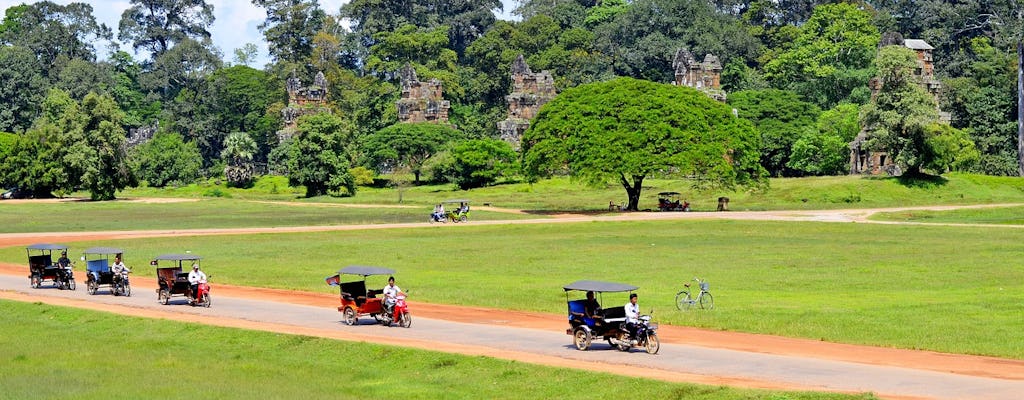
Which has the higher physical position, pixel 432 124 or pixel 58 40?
pixel 58 40

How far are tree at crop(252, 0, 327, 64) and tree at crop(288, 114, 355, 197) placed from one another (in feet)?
215

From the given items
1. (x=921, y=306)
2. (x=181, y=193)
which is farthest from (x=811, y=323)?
(x=181, y=193)

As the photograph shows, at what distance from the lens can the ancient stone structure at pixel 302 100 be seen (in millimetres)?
158250

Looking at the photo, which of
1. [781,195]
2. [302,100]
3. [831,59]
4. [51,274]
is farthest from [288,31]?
[51,274]

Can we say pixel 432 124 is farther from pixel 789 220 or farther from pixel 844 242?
pixel 844 242

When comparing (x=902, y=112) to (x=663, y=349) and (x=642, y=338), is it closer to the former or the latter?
(x=663, y=349)

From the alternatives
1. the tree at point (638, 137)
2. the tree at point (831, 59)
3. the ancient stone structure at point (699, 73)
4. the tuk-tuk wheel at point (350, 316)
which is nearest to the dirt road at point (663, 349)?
the tuk-tuk wheel at point (350, 316)

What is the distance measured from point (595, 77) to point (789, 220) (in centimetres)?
8548

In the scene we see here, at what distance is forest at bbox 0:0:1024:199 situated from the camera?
12312 centimetres

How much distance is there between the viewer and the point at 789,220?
80625mm

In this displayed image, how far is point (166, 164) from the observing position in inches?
5861

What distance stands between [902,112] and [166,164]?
263 ft

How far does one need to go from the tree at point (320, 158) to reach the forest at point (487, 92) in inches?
7.0

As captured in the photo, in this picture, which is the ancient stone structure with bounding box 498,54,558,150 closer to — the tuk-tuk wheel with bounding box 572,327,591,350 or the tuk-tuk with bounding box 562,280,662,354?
the tuk-tuk with bounding box 562,280,662,354
